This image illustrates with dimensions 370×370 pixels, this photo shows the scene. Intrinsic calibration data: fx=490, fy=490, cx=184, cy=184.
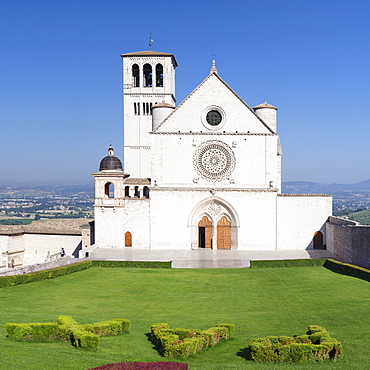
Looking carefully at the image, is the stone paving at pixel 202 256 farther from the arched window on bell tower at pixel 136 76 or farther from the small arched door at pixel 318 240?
the arched window on bell tower at pixel 136 76

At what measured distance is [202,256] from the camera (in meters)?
40.0

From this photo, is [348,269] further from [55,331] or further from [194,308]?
[55,331]

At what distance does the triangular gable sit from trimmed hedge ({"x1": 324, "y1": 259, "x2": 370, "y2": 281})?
14.5 meters

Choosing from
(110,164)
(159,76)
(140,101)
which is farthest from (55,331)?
(159,76)

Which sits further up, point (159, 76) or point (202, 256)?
point (159, 76)

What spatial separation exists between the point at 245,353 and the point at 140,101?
42778 mm

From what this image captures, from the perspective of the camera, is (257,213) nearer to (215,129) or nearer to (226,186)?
(226,186)

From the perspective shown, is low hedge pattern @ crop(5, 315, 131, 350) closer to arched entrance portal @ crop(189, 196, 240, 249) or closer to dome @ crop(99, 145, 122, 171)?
arched entrance portal @ crop(189, 196, 240, 249)

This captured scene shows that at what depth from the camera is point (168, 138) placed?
143 ft

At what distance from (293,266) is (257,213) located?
30.8 ft

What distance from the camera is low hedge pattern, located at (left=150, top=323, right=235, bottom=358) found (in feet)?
47.4

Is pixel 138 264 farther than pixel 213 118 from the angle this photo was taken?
No

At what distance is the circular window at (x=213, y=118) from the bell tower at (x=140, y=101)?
11.6 meters

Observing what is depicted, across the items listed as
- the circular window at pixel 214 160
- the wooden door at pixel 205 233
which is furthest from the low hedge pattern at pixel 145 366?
the circular window at pixel 214 160
